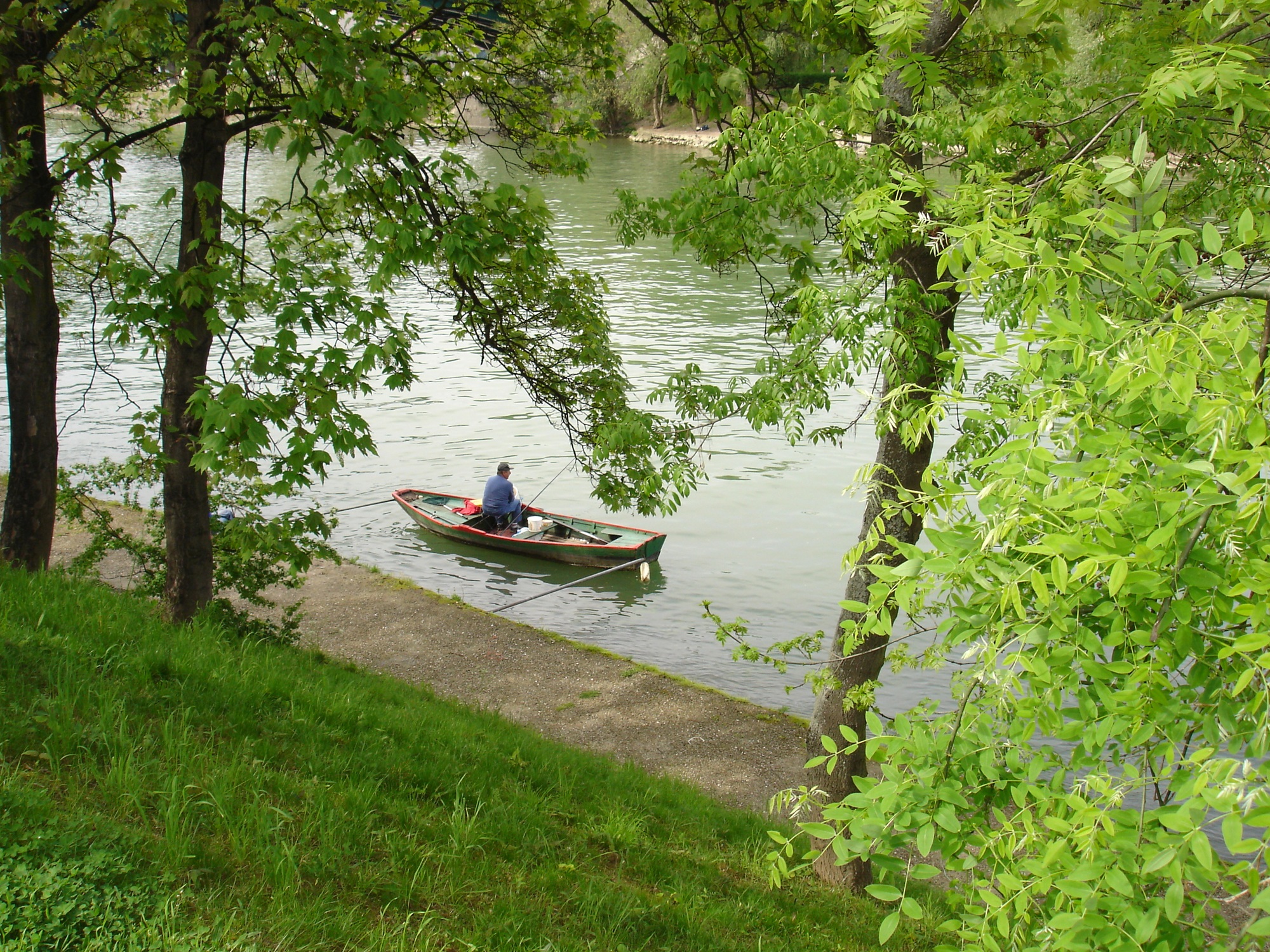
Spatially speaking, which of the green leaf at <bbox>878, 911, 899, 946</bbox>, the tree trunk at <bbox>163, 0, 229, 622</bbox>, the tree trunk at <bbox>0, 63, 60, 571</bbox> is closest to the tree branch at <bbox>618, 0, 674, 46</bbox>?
the tree trunk at <bbox>163, 0, 229, 622</bbox>

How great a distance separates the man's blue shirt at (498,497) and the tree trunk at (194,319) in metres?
8.46

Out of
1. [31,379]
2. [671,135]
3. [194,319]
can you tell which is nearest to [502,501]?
[31,379]

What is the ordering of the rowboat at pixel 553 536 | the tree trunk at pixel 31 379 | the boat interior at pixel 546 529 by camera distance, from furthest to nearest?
the boat interior at pixel 546 529 < the rowboat at pixel 553 536 < the tree trunk at pixel 31 379

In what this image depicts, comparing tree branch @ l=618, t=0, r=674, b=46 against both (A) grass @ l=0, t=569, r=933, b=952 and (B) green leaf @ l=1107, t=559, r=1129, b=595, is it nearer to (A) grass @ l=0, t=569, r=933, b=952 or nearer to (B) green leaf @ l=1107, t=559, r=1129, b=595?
(A) grass @ l=0, t=569, r=933, b=952

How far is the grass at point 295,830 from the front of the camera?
3.29 meters

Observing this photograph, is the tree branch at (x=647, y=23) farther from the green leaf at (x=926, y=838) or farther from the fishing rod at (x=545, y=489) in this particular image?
the fishing rod at (x=545, y=489)

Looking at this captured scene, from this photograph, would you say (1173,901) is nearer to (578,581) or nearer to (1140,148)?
(1140,148)

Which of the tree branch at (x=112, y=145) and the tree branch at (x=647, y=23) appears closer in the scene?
the tree branch at (x=112, y=145)

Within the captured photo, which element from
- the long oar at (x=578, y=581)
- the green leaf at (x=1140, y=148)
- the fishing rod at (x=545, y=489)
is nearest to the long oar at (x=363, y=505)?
the fishing rod at (x=545, y=489)

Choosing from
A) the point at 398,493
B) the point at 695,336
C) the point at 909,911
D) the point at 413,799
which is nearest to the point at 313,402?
the point at 413,799

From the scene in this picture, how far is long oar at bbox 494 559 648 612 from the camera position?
1474 cm

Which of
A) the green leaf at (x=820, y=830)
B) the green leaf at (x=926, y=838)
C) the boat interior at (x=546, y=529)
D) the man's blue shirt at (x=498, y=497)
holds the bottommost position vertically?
the boat interior at (x=546, y=529)

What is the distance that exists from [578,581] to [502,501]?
2140 mm

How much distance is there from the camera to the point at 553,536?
645 inches
